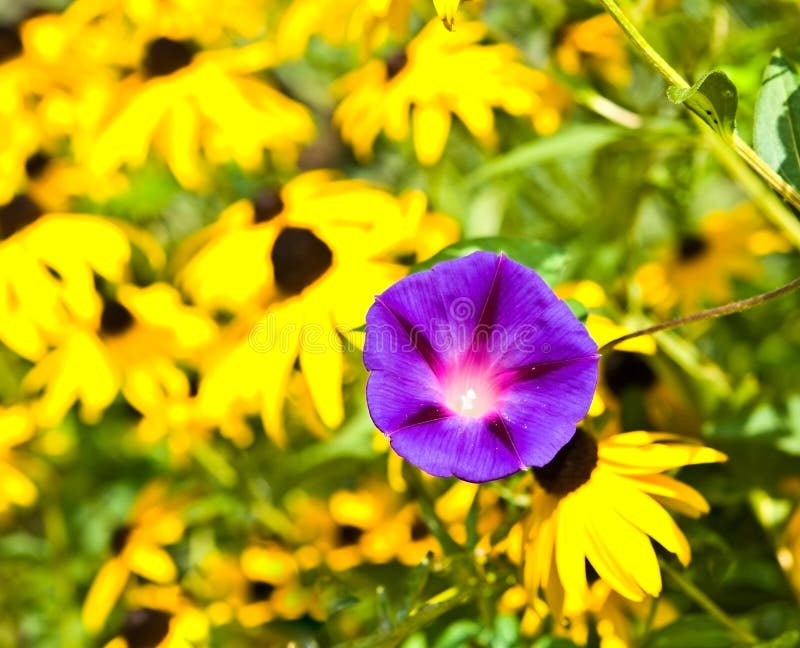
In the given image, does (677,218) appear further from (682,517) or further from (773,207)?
(682,517)

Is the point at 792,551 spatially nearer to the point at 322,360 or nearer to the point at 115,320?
the point at 322,360

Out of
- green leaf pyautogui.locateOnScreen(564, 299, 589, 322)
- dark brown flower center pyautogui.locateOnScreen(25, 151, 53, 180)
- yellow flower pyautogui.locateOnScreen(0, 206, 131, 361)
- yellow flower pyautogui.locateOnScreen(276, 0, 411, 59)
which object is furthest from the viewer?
dark brown flower center pyautogui.locateOnScreen(25, 151, 53, 180)

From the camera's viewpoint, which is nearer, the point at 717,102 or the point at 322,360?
the point at 717,102

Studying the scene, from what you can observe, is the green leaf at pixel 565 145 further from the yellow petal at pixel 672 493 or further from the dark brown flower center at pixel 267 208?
the yellow petal at pixel 672 493

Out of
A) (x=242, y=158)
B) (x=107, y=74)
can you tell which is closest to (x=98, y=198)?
(x=107, y=74)

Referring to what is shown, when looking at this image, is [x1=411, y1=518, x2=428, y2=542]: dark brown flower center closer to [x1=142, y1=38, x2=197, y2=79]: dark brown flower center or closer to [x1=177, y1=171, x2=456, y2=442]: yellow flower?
[x1=177, y1=171, x2=456, y2=442]: yellow flower

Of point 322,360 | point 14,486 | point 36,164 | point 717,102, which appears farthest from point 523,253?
point 36,164

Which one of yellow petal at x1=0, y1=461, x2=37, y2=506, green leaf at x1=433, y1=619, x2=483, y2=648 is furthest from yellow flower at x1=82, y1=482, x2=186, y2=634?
green leaf at x1=433, y1=619, x2=483, y2=648
